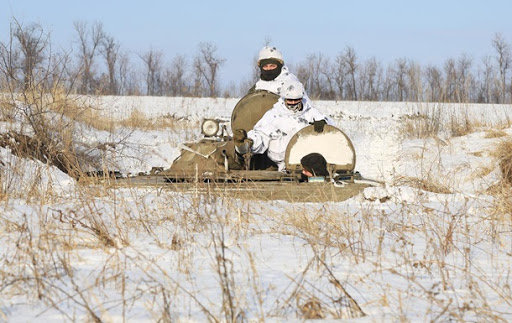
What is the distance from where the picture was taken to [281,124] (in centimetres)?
859

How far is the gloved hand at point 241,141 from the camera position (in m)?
7.99

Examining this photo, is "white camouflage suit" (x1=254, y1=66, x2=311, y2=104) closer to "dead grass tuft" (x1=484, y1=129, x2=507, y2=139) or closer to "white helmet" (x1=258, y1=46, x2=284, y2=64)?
"white helmet" (x1=258, y1=46, x2=284, y2=64)

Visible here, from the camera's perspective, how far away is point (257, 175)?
761 centimetres

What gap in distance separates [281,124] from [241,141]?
0.73 meters

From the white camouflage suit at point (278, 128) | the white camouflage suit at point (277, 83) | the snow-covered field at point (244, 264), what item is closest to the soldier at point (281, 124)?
the white camouflage suit at point (278, 128)

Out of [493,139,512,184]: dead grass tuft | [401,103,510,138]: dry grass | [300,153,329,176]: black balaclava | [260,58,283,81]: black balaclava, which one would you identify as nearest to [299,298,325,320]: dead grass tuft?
[300,153,329,176]: black balaclava

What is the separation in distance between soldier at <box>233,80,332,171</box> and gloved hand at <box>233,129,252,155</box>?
6.8 inches

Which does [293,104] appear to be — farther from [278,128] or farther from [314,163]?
[314,163]

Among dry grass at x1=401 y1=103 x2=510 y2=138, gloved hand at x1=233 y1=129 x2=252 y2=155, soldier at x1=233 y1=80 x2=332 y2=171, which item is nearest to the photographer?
gloved hand at x1=233 y1=129 x2=252 y2=155

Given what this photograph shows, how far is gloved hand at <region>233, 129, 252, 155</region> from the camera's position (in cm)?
799

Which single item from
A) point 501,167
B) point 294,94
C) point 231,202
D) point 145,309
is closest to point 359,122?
point 501,167

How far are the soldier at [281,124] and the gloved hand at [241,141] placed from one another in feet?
0.57

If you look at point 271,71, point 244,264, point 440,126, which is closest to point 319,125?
point 271,71

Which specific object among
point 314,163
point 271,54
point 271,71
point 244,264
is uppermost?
point 271,54
